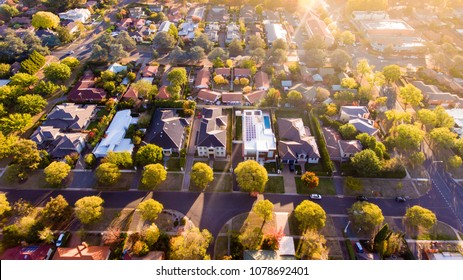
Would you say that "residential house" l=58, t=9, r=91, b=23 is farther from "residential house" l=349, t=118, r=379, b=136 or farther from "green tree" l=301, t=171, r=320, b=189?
"residential house" l=349, t=118, r=379, b=136

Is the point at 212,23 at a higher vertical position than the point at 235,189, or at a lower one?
higher

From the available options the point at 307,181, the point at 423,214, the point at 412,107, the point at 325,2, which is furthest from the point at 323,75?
the point at 325,2

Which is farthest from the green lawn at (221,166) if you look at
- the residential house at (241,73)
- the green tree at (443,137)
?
the green tree at (443,137)

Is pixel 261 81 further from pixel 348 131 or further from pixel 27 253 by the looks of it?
pixel 27 253

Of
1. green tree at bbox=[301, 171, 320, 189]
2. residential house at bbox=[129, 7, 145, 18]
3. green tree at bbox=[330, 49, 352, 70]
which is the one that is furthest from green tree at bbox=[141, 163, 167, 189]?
residential house at bbox=[129, 7, 145, 18]

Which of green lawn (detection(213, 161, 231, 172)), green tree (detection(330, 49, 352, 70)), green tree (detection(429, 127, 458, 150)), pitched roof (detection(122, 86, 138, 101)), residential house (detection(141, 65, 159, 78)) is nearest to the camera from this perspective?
green lawn (detection(213, 161, 231, 172))

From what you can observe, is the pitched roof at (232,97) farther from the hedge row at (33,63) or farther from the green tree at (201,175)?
the hedge row at (33,63)

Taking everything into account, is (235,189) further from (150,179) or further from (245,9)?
(245,9)
